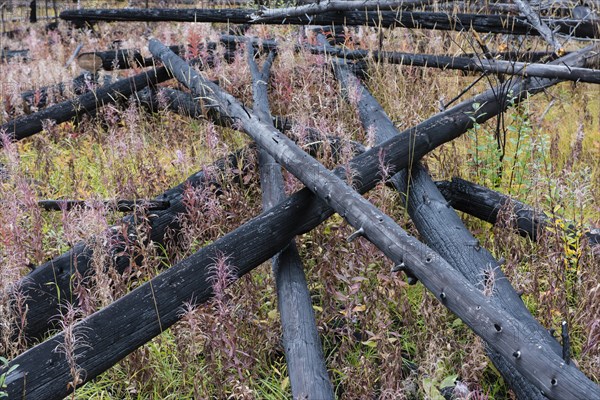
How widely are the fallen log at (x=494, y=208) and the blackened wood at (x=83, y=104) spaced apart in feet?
12.2

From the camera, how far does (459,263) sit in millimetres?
3123

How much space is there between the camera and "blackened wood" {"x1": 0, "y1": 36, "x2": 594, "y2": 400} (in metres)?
2.42

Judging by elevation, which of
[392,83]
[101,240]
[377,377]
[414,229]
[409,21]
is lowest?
[377,377]

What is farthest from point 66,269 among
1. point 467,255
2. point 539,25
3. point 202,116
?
point 539,25

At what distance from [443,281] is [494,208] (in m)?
1.52

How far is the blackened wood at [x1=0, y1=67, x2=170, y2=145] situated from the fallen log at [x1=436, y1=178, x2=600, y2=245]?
12.2 ft

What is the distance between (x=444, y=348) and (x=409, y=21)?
14.9 feet

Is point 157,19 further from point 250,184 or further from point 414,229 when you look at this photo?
point 414,229

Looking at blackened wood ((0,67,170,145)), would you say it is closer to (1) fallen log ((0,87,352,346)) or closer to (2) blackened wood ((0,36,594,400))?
(1) fallen log ((0,87,352,346))

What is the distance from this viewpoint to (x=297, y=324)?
2738 millimetres

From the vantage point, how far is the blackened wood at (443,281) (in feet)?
6.79

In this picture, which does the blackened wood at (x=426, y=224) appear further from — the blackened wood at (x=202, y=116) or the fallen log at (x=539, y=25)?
the fallen log at (x=539, y=25)

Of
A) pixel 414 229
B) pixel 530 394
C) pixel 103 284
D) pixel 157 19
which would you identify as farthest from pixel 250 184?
pixel 157 19

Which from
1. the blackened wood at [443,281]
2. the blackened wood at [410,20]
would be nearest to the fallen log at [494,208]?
the blackened wood at [443,281]
